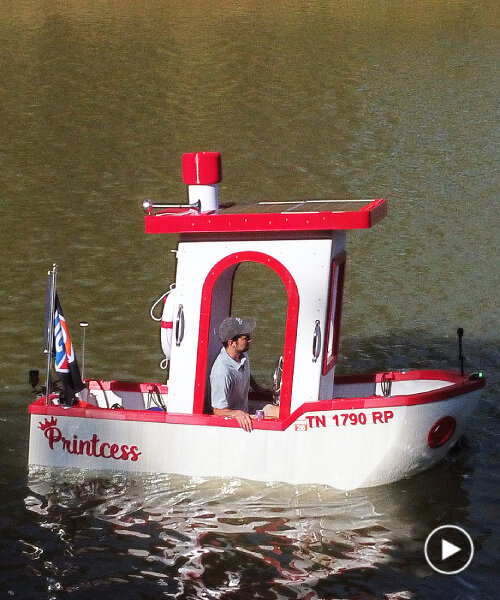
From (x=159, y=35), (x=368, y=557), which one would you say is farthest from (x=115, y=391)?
(x=159, y=35)

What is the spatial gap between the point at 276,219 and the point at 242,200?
40.3ft

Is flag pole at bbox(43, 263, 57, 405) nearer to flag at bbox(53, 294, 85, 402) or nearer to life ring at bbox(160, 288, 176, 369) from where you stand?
flag at bbox(53, 294, 85, 402)

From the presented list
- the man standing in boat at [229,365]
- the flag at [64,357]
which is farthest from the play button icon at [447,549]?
the flag at [64,357]

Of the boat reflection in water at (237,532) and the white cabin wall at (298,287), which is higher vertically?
the white cabin wall at (298,287)

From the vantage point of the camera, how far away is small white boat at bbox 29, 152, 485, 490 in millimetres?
10766

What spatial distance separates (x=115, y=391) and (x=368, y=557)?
3448 mm

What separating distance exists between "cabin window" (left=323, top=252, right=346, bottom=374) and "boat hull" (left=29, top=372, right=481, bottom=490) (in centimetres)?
68

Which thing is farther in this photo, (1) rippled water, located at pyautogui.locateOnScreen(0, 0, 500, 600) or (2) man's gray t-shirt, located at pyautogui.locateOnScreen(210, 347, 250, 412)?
(2) man's gray t-shirt, located at pyautogui.locateOnScreen(210, 347, 250, 412)

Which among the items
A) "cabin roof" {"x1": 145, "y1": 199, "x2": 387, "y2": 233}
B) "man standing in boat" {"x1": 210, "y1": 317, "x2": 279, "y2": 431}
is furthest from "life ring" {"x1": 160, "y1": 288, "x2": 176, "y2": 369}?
"cabin roof" {"x1": 145, "y1": 199, "x2": 387, "y2": 233}

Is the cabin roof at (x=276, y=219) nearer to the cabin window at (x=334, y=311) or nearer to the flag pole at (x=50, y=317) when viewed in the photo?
the cabin window at (x=334, y=311)

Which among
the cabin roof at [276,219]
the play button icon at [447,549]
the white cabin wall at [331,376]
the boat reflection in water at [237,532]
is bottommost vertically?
the play button icon at [447,549]

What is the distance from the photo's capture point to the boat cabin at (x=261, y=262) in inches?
422

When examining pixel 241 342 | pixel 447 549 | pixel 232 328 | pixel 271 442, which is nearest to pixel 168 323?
pixel 232 328

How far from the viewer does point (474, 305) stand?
17.3 m
